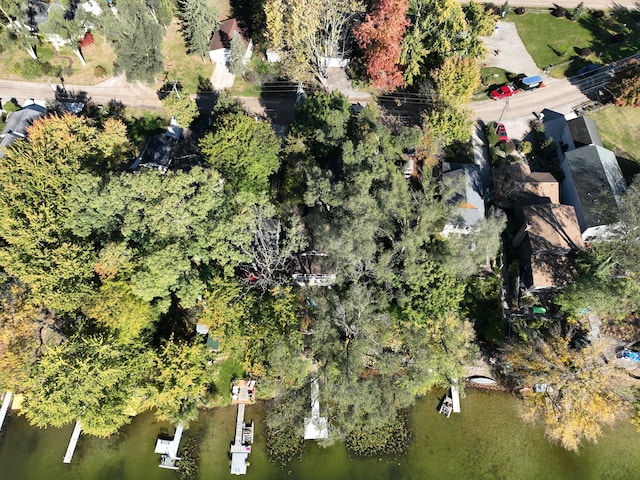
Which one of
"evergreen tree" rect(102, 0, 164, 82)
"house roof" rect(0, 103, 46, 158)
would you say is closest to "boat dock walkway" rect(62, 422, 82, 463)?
"house roof" rect(0, 103, 46, 158)

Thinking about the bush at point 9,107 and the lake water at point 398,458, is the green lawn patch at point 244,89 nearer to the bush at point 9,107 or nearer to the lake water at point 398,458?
the bush at point 9,107

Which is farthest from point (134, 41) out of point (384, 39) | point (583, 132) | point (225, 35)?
point (583, 132)

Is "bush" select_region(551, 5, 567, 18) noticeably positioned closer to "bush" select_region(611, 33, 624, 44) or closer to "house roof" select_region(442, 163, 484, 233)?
"bush" select_region(611, 33, 624, 44)

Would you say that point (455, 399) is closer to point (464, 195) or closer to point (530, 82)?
point (464, 195)

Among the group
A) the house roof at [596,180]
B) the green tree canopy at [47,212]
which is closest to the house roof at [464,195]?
the house roof at [596,180]

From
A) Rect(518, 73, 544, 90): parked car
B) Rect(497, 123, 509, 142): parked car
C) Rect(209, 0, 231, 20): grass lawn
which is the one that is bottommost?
Rect(497, 123, 509, 142): parked car

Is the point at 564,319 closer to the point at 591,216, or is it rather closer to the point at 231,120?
the point at 591,216

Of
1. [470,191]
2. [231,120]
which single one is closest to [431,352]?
[470,191]
